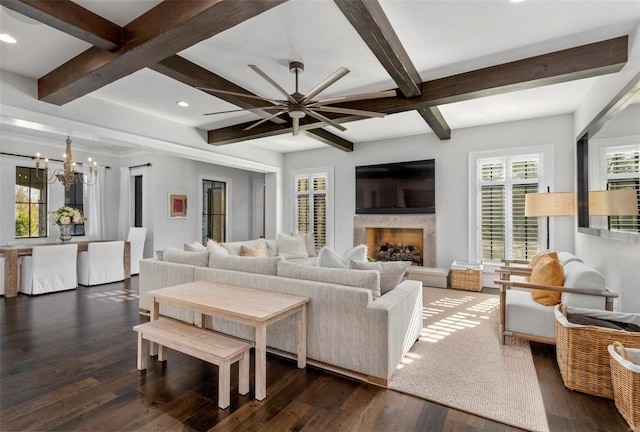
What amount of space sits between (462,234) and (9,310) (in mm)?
6916

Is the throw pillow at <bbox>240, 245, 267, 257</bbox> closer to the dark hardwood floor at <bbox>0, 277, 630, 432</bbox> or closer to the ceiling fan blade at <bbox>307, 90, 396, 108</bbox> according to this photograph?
the dark hardwood floor at <bbox>0, 277, 630, 432</bbox>

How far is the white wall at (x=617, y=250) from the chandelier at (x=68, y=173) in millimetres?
6759

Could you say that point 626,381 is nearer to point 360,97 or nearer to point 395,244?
point 360,97

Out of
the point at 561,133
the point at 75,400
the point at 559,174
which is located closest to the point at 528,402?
the point at 75,400

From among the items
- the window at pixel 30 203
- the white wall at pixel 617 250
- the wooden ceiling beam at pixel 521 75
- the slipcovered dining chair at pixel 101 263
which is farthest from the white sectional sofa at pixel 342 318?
the window at pixel 30 203

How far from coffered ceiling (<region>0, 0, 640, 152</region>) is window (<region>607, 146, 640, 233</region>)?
32.5 inches

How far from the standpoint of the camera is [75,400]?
7.00ft

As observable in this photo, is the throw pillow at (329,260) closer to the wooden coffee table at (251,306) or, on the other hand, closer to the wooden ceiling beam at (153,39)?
the wooden coffee table at (251,306)

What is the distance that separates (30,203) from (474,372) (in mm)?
7955

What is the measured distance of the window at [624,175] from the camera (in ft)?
8.11

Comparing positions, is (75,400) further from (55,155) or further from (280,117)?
(55,155)

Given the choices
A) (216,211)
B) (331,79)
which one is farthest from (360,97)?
(216,211)

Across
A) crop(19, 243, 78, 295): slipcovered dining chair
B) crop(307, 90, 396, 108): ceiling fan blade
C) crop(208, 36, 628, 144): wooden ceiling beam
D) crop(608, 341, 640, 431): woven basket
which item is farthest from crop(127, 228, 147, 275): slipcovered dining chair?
crop(608, 341, 640, 431): woven basket

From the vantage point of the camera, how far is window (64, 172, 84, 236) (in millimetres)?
6750
